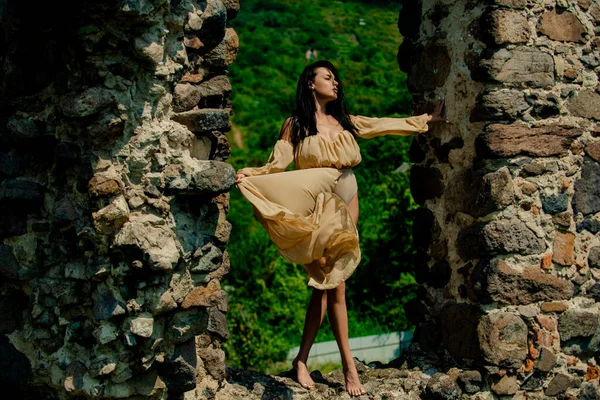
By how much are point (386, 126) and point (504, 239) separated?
34.0 inches

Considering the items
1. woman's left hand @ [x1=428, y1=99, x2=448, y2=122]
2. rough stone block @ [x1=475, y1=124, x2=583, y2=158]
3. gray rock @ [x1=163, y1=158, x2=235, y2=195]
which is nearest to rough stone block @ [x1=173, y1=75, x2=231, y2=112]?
gray rock @ [x1=163, y1=158, x2=235, y2=195]

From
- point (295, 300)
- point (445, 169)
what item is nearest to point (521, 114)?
point (445, 169)

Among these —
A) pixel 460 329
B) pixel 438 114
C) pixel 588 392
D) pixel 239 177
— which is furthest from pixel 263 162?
pixel 239 177

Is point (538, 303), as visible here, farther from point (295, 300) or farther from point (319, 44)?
point (319, 44)

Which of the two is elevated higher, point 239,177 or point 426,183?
point 239,177

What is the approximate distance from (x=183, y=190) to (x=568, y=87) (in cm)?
228

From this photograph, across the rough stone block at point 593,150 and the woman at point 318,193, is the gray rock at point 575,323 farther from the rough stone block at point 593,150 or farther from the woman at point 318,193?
the woman at point 318,193

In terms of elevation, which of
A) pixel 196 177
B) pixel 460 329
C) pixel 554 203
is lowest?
pixel 460 329

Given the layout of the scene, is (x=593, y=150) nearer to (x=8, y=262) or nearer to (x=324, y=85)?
(x=324, y=85)

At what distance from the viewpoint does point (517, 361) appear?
13.9ft

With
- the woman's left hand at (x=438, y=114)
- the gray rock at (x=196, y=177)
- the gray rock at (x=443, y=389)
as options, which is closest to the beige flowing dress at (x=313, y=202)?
the gray rock at (x=196, y=177)

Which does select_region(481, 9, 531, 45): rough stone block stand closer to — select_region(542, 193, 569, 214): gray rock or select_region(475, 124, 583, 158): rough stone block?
select_region(475, 124, 583, 158): rough stone block

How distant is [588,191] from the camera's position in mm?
4410

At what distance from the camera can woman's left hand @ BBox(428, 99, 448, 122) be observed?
4426 mm
